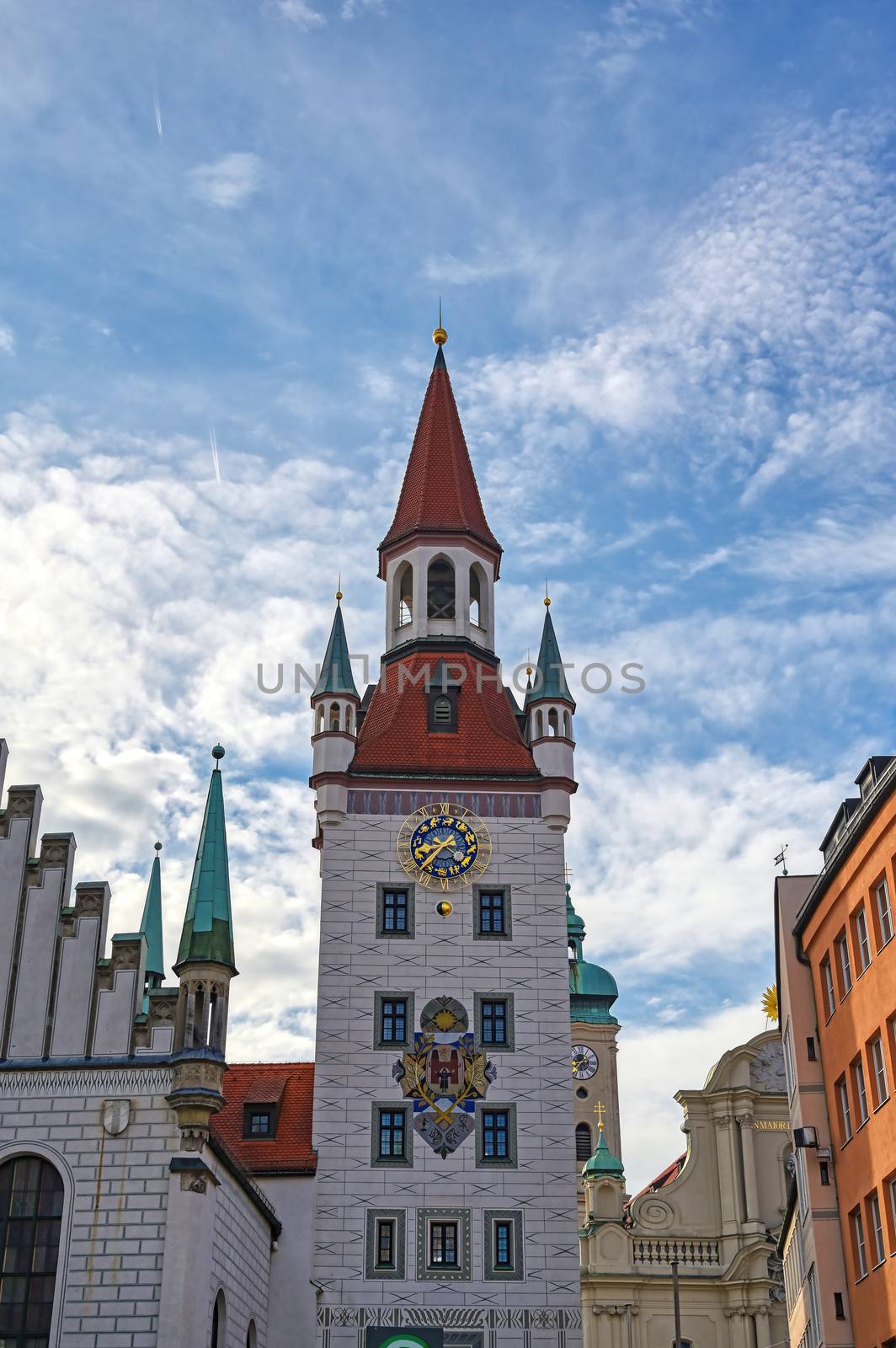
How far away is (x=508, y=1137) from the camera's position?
140ft

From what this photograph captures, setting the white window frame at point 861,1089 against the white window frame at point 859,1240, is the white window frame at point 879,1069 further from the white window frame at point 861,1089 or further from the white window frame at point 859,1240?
the white window frame at point 859,1240

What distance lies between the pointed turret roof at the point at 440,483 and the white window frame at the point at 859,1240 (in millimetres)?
27113

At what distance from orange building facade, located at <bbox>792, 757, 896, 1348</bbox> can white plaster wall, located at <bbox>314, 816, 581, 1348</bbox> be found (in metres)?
11.3

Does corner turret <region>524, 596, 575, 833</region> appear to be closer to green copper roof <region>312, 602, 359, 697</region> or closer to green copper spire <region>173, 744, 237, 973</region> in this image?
green copper roof <region>312, 602, 359, 697</region>

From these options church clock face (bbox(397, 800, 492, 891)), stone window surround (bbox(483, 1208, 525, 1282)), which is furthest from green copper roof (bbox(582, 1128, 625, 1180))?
church clock face (bbox(397, 800, 492, 891))

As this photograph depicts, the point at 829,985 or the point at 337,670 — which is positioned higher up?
the point at 337,670

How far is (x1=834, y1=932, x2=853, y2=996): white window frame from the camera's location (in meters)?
31.3

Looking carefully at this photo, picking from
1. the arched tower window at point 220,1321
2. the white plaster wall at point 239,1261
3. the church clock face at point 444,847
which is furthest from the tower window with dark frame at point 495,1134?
the arched tower window at point 220,1321

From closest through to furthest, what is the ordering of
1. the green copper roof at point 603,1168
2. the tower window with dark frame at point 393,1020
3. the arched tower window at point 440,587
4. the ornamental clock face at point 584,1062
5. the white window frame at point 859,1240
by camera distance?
the white window frame at point 859,1240 → the tower window with dark frame at point 393,1020 → the arched tower window at point 440,587 → the green copper roof at point 603,1168 → the ornamental clock face at point 584,1062

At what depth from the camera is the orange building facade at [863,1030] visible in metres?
28.2

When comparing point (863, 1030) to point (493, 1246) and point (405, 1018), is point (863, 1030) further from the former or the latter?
point (405, 1018)

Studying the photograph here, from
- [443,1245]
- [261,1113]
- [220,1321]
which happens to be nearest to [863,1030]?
[220,1321]

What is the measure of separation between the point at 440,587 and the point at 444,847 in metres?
10.2

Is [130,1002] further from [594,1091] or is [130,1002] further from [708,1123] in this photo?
[594,1091]
